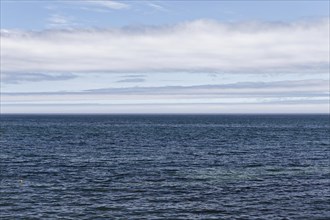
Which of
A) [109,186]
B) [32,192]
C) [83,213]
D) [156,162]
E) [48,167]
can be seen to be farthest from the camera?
[156,162]

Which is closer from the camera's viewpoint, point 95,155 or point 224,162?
point 224,162

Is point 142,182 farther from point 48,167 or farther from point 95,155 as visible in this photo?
point 95,155

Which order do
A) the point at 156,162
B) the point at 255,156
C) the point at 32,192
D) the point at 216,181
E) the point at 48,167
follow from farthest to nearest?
the point at 255,156, the point at 156,162, the point at 48,167, the point at 216,181, the point at 32,192

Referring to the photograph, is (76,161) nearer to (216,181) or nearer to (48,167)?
(48,167)

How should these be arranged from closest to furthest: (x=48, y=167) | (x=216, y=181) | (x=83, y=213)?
(x=83, y=213) → (x=216, y=181) → (x=48, y=167)

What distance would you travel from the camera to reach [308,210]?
35594 millimetres

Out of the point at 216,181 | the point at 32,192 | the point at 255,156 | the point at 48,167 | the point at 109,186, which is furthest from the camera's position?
the point at 255,156

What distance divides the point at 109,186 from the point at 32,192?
706 cm

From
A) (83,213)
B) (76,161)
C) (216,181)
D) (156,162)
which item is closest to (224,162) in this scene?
(156,162)

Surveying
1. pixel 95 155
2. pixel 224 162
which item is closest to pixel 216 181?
pixel 224 162

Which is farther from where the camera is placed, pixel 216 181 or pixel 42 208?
pixel 216 181

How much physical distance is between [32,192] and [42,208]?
6039mm

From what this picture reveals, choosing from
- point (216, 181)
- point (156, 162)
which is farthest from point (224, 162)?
point (216, 181)

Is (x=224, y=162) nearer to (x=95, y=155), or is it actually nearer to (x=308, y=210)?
(x=95, y=155)
